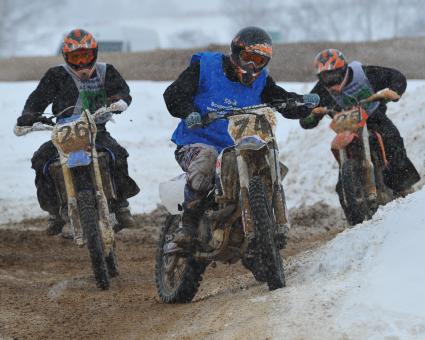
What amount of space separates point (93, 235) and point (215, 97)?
1.61m

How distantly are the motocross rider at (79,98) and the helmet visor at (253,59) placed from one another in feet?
6.40

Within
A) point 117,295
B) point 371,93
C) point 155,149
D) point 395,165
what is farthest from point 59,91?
point 155,149

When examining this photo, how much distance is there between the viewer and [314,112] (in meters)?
10.1

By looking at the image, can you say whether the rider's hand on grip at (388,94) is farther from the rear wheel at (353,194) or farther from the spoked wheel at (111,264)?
the spoked wheel at (111,264)

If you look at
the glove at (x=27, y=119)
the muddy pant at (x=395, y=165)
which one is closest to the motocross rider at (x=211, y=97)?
the glove at (x=27, y=119)

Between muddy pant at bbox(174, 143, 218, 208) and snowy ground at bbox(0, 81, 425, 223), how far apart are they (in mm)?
3519

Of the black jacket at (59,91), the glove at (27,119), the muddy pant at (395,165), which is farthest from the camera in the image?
the muddy pant at (395,165)

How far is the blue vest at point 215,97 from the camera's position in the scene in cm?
741

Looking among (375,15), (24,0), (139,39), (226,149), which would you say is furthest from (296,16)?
(226,149)

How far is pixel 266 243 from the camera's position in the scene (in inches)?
251

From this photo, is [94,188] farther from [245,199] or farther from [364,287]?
[364,287]

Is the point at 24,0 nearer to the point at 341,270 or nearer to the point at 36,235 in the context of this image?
the point at 36,235

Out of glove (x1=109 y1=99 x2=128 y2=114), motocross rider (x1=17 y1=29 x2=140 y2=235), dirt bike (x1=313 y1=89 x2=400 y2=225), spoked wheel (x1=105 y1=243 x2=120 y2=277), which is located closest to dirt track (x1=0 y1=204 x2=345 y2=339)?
spoked wheel (x1=105 y1=243 x2=120 y2=277)

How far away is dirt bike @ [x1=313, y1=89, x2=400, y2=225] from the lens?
9.58 meters
